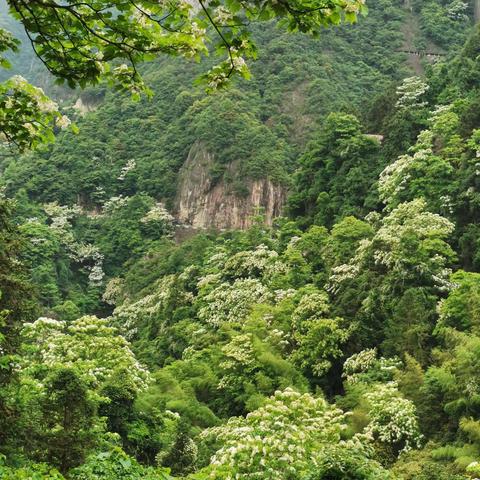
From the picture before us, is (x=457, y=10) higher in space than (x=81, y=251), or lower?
higher

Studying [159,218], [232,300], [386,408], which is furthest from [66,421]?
[159,218]

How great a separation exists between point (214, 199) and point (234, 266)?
1011 inches

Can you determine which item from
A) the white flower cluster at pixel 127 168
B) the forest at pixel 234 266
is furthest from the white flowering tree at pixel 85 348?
the white flower cluster at pixel 127 168

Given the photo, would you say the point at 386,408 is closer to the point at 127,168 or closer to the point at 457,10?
the point at 127,168

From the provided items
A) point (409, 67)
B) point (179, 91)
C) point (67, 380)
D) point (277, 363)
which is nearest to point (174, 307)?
point (277, 363)

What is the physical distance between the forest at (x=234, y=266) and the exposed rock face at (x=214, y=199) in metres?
0.21

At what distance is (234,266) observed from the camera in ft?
→ 117

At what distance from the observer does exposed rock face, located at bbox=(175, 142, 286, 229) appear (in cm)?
5738

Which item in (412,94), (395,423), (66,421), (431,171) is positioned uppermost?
(412,94)

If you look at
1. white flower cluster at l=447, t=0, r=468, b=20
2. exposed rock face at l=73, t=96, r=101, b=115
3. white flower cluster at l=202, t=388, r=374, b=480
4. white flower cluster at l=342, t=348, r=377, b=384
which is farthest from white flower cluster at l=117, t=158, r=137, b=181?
white flower cluster at l=202, t=388, r=374, b=480

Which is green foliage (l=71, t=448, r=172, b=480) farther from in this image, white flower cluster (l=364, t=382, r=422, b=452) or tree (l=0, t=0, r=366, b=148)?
white flower cluster (l=364, t=382, r=422, b=452)

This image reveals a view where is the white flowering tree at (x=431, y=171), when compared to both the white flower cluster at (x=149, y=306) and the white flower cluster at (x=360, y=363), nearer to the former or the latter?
the white flower cluster at (x=360, y=363)

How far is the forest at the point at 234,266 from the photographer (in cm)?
534

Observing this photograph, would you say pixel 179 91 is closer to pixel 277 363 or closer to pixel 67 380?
pixel 277 363
